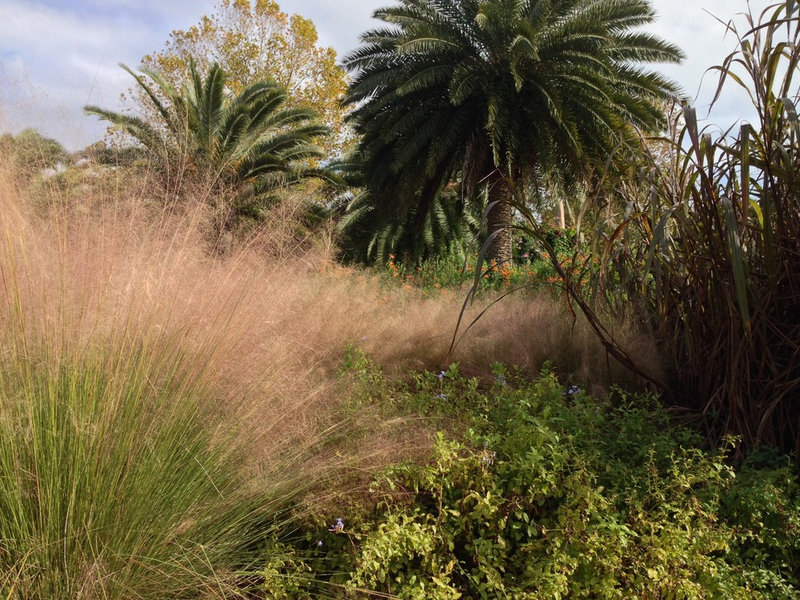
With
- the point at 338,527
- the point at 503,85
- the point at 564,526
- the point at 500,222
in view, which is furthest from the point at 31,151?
the point at 500,222

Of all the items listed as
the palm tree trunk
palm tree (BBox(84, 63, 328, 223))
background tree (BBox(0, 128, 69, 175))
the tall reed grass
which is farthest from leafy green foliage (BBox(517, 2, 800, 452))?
palm tree (BBox(84, 63, 328, 223))

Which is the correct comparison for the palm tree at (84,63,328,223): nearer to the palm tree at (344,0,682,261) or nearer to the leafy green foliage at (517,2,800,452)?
the palm tree at (344,0,682,261)

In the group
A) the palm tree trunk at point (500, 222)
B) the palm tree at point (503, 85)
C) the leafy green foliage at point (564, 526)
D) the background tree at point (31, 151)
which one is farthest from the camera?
Answer: the palm tree trunk at point (500, 222)

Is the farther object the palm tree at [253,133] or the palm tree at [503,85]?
the palm tree at [253,133]

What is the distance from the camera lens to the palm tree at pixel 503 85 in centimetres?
887

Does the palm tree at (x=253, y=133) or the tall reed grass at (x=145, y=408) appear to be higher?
the palm tree at (x=253, y=133)

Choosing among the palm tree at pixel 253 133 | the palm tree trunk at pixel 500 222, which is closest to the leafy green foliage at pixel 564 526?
the palm tree trunk at pixel 500 222

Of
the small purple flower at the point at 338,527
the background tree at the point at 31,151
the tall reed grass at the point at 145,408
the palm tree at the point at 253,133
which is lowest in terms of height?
the small purple flower at the point at 338,527

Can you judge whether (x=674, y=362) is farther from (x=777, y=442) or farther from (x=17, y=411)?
(x=17, y=411)

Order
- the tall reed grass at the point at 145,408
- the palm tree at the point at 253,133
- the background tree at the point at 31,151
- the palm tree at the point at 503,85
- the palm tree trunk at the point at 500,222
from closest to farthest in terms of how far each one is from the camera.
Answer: the tall reed grass at the point at 145,408, the background tree at the point at 31,151, the palm tree at the point at 503,85, the palm tree trunk at the point at 500,222, the palm tree at the point at 253,133

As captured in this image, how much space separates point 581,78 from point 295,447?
321 inches

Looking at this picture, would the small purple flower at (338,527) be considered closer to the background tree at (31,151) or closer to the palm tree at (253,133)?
the background tree at (31,151)

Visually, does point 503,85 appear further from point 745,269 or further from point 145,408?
point 145,408

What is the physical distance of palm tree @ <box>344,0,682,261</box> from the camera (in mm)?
8867
